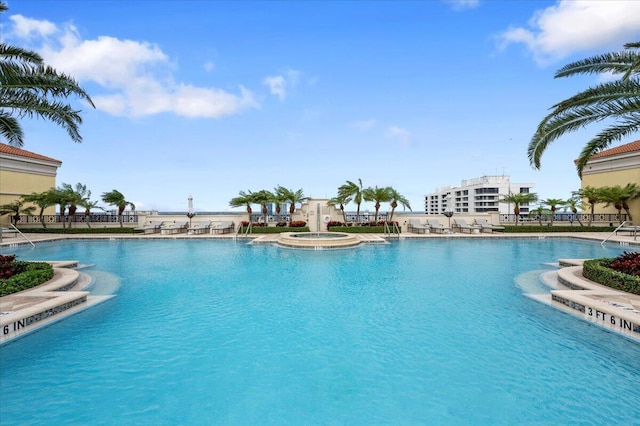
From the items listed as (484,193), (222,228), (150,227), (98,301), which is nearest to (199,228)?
(222,228)

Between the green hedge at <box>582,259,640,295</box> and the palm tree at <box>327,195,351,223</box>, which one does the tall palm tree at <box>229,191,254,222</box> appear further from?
the green hedge at <box>582,259,640,295</box>

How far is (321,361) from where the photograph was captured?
15.2 feet

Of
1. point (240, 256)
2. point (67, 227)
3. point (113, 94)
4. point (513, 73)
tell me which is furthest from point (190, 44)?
point (67, 227)

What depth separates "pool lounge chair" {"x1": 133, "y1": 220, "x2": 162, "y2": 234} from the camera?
80.8 feet

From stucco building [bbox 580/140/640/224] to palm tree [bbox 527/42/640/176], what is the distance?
65.2 feet

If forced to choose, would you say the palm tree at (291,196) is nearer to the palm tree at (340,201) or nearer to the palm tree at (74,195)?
the palm tree at (340,201)

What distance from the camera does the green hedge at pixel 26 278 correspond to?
716 centimetres

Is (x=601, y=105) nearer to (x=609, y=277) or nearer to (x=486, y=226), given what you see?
(x=609, y=277)

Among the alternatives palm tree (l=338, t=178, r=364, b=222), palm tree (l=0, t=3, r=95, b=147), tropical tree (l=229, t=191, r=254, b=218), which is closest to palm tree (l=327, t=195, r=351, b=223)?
palm tree (l=338, t=178, r=364, b=222)

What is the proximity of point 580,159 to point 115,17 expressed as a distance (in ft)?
59.1

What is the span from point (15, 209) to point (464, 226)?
36.2 metres

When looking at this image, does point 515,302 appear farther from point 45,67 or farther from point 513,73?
point 45,67

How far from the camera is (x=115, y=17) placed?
1213 centimetres

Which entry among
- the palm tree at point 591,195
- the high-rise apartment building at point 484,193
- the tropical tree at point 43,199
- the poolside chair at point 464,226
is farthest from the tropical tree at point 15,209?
the high-rise apartment building at point 484,193
